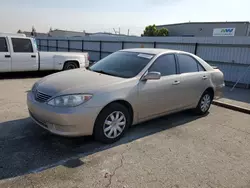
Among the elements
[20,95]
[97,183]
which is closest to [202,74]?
[97,183]

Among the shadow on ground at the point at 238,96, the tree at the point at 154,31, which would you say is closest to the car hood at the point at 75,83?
the shadow on ground at the point at 238,96

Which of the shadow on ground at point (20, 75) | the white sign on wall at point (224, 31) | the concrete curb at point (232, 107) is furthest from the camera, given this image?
the white sign on wall at point (224, 31)

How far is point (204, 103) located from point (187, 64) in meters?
1.18

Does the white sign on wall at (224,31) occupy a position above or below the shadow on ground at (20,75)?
above

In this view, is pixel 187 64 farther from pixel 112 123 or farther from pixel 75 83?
pixel 75 83

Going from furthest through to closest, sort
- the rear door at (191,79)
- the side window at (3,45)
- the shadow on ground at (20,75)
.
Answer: the shadow on ground at (20,75) → the side window at (3,45) → the rear door at (191,79)

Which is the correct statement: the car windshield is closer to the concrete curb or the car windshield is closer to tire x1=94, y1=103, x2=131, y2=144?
tire x1=94, y1=103, x2=131, y2=144

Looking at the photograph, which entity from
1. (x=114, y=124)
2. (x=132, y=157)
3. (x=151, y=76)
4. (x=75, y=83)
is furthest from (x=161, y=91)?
(x=75, y=83)

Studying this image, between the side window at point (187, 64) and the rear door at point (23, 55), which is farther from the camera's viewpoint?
the rear door at point (23, 55)

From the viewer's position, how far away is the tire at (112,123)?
3.46 meters

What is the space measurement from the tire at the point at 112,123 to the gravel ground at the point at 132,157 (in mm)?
140

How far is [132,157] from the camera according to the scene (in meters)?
3.31

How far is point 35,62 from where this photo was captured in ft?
30.7

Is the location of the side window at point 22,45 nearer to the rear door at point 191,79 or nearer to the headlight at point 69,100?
the headlight at point 69,100
